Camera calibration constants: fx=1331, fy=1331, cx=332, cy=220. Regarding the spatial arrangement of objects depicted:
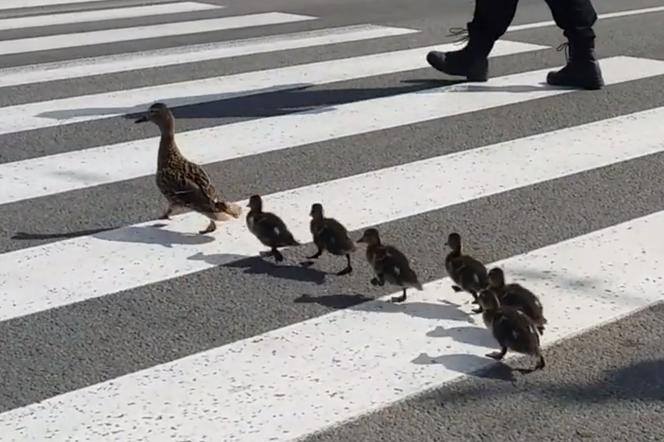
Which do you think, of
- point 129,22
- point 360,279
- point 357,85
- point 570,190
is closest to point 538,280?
point 360,279

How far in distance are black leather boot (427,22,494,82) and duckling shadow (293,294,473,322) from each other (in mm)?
4445

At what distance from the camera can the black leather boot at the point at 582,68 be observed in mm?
8922

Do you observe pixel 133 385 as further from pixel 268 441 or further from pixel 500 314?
pixel 500 314

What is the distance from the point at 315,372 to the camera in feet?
14.1

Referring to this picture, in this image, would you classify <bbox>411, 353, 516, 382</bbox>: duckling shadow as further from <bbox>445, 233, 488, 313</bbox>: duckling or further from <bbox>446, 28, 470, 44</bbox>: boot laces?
<bbox>446, 28, 470, 44</bbox>: boot laces

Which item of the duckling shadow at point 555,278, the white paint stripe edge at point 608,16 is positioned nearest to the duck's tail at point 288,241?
the duckling shadow at point 555,278

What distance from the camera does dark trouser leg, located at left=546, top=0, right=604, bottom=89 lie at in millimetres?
8930

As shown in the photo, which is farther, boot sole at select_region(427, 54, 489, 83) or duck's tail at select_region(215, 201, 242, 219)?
boot sole at select_region(427, 54, 489, 83)

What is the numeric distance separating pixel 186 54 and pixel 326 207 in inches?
179

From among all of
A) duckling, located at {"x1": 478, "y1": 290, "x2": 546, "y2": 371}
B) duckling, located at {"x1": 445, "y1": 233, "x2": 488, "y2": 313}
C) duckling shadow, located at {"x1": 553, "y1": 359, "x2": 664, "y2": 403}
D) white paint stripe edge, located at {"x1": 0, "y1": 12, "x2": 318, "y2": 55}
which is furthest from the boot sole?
duckling shadow, located at {"x1": 553, "y1": 359, "x2": 664, "y2": 403}

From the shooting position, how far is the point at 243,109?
27.3 ft

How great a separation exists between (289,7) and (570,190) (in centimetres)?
725

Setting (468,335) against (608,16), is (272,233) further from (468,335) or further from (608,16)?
(608,16)

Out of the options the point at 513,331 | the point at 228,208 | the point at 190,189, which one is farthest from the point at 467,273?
the point at 190,189
